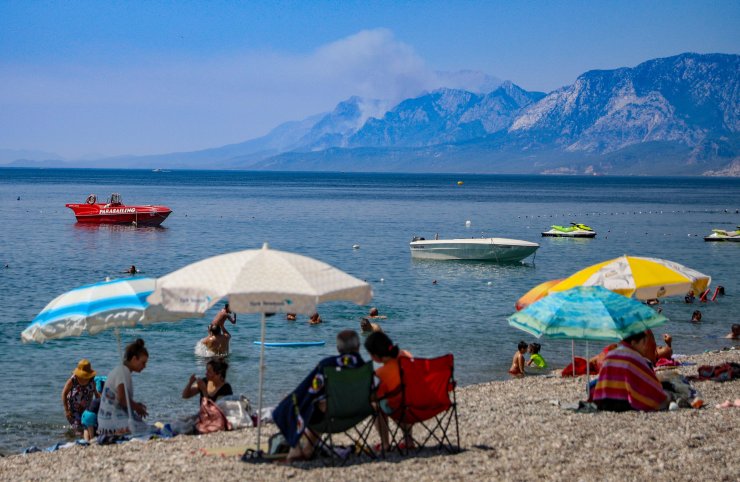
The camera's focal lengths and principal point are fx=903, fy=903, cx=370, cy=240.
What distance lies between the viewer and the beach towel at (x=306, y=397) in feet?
32.1

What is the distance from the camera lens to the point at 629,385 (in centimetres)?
1242

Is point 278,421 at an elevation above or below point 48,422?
above

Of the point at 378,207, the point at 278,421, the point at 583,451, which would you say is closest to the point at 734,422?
the point at 583,451

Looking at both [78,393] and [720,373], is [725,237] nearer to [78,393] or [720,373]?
[720,373]

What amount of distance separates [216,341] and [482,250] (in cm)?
2652

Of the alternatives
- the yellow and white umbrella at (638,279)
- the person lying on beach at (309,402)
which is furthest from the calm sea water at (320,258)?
the person lying on beach at (309,402)

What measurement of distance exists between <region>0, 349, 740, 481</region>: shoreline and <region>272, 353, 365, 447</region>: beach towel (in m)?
0.44

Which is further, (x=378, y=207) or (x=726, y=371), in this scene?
(x=378, y=207)

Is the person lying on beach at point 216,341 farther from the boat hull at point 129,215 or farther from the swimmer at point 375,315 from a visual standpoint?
the boat hull at point 129,215

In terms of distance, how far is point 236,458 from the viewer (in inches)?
412

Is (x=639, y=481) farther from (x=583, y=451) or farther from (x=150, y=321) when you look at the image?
(x=150, y=321)

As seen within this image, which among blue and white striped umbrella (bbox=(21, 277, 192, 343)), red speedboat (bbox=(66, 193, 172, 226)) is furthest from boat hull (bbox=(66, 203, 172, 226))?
blue and white striped umbrella (bbox=(21, 277, 192, 343))

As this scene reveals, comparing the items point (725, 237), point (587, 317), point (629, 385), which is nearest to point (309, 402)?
point (629, 385)

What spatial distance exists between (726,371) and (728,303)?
1833cm
